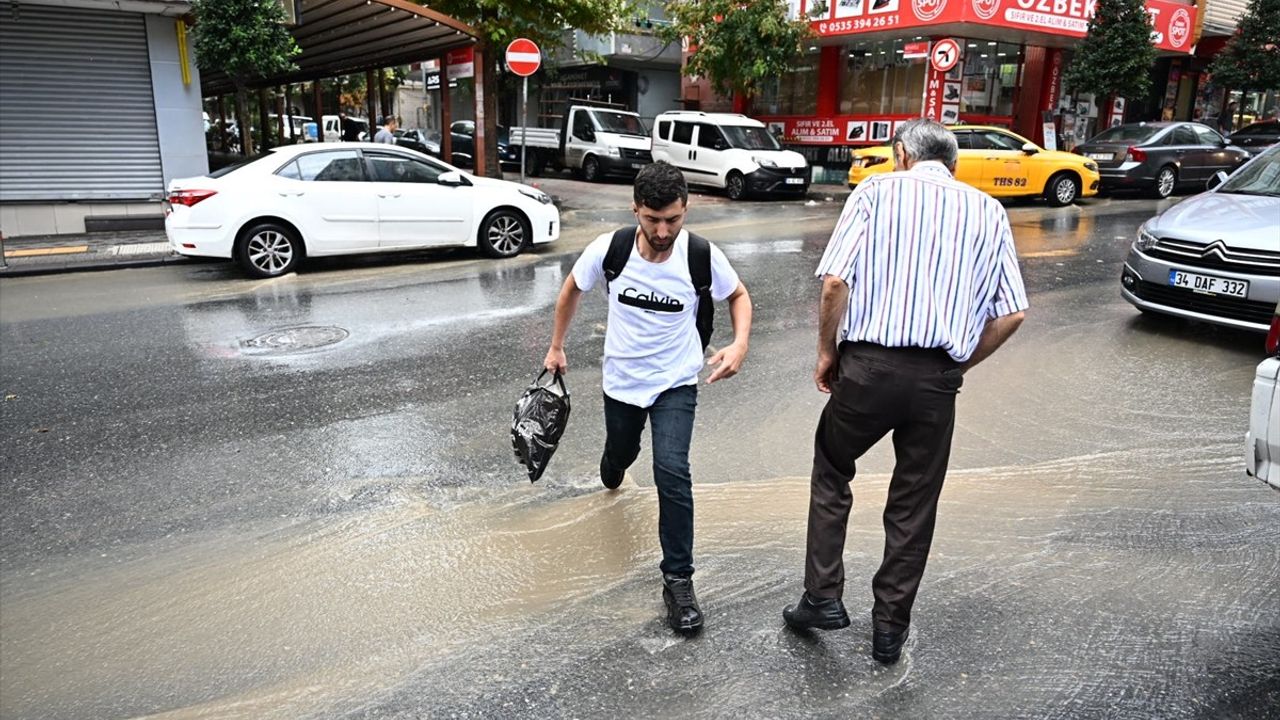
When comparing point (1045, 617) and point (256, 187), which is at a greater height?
point (256, 187)

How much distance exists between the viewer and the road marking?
12.0m

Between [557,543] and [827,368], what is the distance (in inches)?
63.9

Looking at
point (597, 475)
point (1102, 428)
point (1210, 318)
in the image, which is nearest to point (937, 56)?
point (1210, 318)

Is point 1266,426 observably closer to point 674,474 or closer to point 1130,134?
point 674,474

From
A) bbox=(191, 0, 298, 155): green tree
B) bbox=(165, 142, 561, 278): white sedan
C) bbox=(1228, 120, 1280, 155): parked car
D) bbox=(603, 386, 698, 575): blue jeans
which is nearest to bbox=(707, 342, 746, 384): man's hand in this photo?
bbox=(603, 386, 698, 575): blue jeans

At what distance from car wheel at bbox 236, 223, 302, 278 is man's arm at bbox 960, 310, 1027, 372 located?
921cm

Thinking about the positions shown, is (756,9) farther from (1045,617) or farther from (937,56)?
(1045,617)

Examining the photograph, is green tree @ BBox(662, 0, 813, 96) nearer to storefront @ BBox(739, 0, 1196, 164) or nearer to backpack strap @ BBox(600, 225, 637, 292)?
storefront @ BBox(739, 0, 1196, 164)

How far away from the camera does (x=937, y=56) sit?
19.9 metres

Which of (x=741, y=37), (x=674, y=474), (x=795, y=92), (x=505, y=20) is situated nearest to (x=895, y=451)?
(x=674, y=474)

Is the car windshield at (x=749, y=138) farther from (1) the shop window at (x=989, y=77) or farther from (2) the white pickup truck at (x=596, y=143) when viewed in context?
(1) the shop window at (x=989, y=77)

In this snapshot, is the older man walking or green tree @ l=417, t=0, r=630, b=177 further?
green tree @ l=417, t=0, r=630, b=177

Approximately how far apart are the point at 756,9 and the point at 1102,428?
63.8 feet

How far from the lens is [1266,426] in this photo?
3.30m
